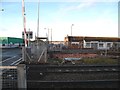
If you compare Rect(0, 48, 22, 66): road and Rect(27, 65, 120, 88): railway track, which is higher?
Rect(27, 65, 120, 88): railway track

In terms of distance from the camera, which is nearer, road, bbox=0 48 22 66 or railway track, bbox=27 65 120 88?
railway track, bbox=27 65 120 88

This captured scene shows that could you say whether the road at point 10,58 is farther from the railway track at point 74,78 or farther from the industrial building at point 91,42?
the industrial building at point 91,42

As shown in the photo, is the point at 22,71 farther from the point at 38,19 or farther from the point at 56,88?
the point at 38,19

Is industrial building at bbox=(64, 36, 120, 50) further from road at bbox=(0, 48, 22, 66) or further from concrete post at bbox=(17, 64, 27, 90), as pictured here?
concrete post at bbox=(17, 64, 27, 90)

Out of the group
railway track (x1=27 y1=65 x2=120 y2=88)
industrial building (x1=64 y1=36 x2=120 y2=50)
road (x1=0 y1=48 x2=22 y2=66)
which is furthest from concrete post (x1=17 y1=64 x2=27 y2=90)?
industrial building (x1=64 y1=36 x2=120 y2=50)

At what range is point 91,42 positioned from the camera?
55562mm

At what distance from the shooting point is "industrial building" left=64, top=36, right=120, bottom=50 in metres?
51.6

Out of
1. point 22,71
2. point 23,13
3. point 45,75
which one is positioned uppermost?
point 23,13

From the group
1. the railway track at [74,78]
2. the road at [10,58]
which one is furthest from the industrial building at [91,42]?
the railway track at [74,78]

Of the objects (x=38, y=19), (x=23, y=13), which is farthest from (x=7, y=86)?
(x=38, y=19)

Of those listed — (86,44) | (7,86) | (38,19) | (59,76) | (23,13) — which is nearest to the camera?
(7,86)

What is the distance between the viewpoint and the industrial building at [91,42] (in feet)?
169

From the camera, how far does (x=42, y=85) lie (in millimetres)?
9258

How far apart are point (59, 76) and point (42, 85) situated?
2.99 metres
